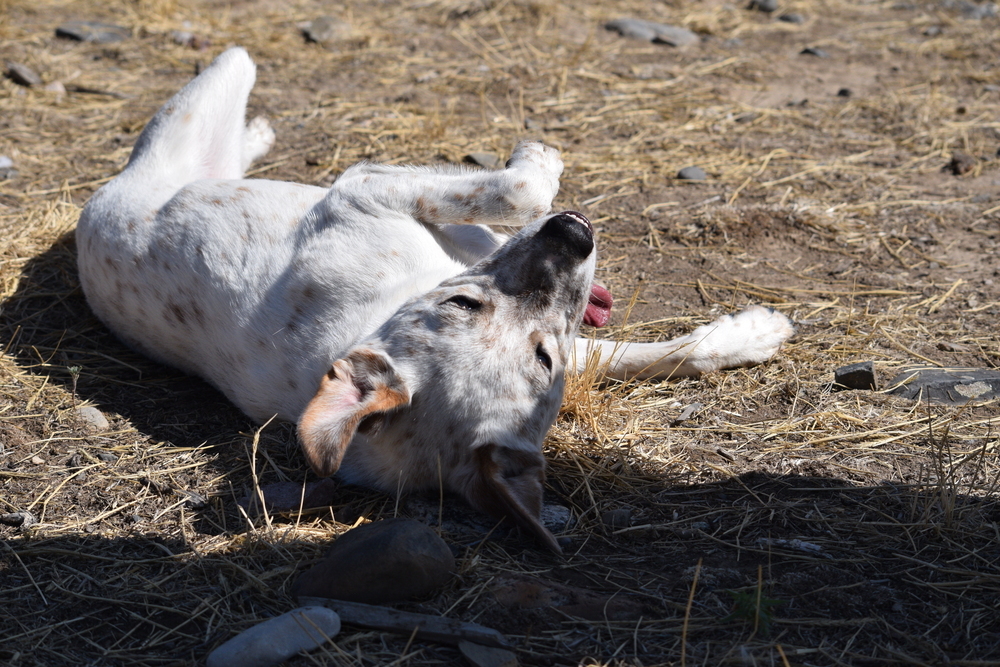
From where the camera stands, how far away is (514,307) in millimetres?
3021

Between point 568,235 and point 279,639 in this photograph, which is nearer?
point 279,639

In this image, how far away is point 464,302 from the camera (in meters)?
3.01

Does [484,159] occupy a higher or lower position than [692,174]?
higher

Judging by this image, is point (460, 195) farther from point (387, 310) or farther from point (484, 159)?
point (484, 159)

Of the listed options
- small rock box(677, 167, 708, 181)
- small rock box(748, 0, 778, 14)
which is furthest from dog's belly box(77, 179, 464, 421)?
small rock box(748, 0, 778, 14)

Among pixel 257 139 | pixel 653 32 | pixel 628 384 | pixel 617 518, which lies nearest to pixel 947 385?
pixel 628 384

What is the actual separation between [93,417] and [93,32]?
545cm

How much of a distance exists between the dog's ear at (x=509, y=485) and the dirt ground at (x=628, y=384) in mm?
104

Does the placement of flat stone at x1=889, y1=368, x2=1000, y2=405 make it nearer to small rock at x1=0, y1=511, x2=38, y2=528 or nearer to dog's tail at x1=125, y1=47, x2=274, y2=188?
small rock at x1=0, y1=511, x2=38, y2=528

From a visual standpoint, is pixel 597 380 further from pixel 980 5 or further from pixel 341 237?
pixel 980 5

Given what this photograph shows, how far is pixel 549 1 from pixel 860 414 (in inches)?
254

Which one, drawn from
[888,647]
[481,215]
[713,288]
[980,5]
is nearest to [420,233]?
[481,215]

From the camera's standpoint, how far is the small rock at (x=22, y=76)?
6.52 meters

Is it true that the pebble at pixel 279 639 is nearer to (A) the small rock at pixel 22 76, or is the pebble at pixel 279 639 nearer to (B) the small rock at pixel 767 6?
(A) the small rock at pixel 22 76
